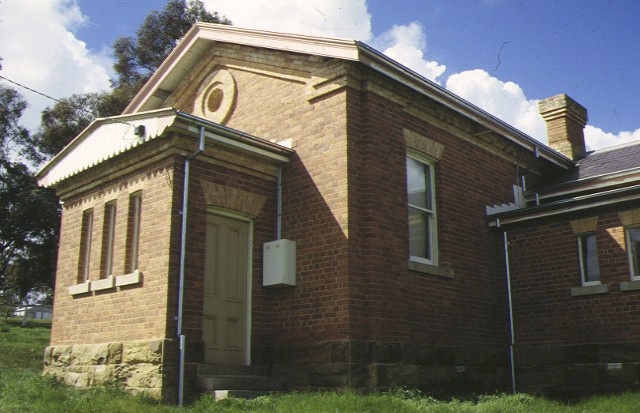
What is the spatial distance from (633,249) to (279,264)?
6116 millimetres

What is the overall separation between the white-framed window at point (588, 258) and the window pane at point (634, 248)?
57cm

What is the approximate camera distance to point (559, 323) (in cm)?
1212

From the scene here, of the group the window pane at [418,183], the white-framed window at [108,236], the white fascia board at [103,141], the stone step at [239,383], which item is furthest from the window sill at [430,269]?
the white-framed window at [108,236]

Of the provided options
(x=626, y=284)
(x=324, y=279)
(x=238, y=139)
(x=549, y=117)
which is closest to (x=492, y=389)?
(x=626, y=284)

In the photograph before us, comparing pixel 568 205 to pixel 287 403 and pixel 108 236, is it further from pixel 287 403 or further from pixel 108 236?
pixel 108 236

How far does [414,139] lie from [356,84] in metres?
1.60

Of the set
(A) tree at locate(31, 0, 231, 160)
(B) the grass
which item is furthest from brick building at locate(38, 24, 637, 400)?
(A) tree at locate(31, 0, 231, 160)

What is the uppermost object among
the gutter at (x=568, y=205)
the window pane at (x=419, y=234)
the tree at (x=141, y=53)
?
the tree at (x=141, y=53)

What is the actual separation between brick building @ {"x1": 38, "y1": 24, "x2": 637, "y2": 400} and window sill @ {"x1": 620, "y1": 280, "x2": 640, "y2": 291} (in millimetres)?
131

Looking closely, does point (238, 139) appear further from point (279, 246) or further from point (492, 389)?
point (492, 389)

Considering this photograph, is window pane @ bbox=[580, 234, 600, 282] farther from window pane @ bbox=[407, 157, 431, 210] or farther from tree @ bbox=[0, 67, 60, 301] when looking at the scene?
tree @ bbox=[0, 67, 60, 301]

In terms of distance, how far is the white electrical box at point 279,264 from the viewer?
10461 millimetres

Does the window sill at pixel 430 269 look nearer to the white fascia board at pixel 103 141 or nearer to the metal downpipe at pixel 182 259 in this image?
the metal downpipe at pixel 182 259

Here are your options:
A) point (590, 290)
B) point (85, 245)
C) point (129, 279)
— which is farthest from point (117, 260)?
point (590, 290)
